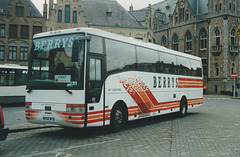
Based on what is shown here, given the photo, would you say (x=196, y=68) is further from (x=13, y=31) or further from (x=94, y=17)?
(x=13, y=31)

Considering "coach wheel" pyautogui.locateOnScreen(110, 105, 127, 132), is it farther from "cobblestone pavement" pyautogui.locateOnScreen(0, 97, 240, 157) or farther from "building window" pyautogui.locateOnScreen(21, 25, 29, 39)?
"building window" pyautogui.locateOnScreen(21, 25, 29, 39)

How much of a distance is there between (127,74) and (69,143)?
3602 mm

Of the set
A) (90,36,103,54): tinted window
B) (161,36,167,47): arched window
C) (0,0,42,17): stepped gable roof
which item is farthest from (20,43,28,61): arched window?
(90,36,103,54): tinted window

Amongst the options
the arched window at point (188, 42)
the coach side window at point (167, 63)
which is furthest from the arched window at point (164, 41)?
the coach side window at point (167, 63)

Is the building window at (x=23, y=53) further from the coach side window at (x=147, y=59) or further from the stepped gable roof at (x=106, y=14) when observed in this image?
the coach side window at (x=147, y=59)

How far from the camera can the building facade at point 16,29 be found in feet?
130

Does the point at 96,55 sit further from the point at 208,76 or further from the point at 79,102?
the point at 208,76

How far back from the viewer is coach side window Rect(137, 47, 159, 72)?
11.5 metres

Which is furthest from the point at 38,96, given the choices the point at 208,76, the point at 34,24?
the point at 208,76

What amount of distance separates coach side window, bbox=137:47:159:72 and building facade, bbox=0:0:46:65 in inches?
1236

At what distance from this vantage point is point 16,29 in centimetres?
4025

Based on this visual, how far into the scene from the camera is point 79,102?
836cm

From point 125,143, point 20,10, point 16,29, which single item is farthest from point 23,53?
point 125,143

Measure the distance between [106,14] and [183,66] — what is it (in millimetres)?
31840
